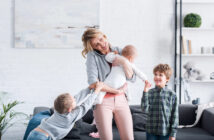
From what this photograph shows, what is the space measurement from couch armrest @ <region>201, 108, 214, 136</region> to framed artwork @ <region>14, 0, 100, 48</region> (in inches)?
69.8

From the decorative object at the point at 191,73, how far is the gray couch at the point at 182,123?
676mm

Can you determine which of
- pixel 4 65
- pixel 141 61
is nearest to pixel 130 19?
pixel 141 61

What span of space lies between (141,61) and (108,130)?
2366 millimetres

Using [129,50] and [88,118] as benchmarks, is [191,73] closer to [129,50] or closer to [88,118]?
[88,118]

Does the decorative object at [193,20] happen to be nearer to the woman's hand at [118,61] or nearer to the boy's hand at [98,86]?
the woman's hand at [118,61]

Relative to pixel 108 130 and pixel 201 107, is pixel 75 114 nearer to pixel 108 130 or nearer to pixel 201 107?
pixel 108 130

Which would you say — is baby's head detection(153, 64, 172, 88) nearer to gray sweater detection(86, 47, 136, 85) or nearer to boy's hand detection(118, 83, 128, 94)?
boy's hand detection(118, 83, 128, 94)

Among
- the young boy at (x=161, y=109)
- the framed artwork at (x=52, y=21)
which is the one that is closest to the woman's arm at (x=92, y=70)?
the young boy at (x=161, y=109)

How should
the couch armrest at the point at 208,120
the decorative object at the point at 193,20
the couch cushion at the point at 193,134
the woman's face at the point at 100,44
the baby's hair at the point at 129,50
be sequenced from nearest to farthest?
the woman's face at the point at 100,44 → the baby's hair at the point at 129,50 → the couch cushion at the point at 193,134 → the couch armrest at the point at 208,120 → the decorative object at the point at 193,20

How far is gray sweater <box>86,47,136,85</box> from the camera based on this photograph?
229cm

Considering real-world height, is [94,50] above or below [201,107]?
above

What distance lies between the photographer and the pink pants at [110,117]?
2221mm

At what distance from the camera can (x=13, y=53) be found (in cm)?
424

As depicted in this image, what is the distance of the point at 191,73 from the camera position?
174 inches
